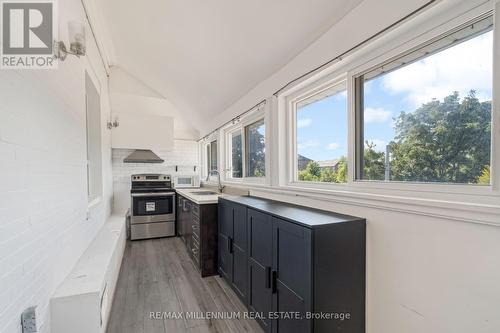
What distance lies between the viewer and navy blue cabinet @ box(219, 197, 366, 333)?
1.30 meters

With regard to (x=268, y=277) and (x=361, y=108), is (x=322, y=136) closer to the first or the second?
(x=361, y=108)

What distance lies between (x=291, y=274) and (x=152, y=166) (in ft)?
14.3

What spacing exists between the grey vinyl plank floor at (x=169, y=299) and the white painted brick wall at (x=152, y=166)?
176 cm

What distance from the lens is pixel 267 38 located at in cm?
201

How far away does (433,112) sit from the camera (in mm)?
1191

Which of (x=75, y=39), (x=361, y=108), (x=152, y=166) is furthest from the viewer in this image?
(x=152, y=166)

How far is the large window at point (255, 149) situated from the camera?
289 centimetres

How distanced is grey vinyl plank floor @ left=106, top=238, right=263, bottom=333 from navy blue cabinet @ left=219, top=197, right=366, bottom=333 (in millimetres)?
455

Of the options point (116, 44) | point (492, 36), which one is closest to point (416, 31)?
point (492, 36)

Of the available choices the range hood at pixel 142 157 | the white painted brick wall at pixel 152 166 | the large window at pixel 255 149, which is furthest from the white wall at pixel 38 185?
the white painted brick wall at pixel 152 166

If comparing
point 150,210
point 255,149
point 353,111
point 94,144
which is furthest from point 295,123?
point 150,210

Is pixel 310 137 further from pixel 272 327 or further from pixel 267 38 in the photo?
pixel 272 327

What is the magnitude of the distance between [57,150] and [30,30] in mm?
705

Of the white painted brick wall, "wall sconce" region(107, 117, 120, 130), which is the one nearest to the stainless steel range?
the white painted brick wall
